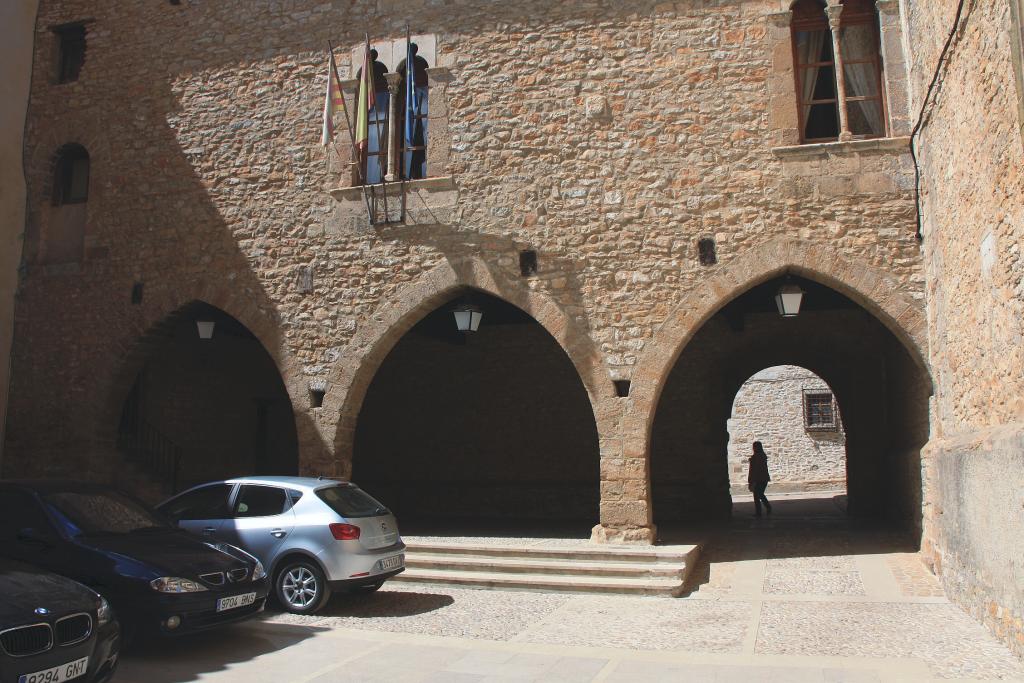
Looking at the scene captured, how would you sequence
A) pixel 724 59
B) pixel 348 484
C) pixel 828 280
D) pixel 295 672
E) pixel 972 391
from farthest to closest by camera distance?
pixel 724 59 < pixel 828 280 < pixel 348 484 < pixel 972 391 < pixel 295 672

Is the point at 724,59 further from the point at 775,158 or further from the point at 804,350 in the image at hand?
the point at 804,350

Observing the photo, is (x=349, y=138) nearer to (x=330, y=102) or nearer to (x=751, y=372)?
(x=330, y=102)

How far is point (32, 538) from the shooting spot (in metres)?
5.28

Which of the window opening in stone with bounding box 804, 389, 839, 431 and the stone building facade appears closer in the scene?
the stone building facade

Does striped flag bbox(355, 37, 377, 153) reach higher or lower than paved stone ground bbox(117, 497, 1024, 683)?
higher

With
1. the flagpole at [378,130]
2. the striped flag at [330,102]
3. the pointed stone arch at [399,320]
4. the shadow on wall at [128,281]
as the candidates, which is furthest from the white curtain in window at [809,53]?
the shadow on wall at [128,281]

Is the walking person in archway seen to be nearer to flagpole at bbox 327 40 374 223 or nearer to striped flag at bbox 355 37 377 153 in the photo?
flagpole at bbox 327 40 374 223

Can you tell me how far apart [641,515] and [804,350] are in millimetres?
5794

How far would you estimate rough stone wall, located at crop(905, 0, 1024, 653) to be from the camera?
4.96 metres

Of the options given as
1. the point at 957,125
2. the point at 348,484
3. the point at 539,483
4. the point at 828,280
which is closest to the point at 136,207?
the point at 348,484

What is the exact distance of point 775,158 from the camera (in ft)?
28.1

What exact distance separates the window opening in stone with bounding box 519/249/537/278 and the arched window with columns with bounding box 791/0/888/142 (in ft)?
10.5

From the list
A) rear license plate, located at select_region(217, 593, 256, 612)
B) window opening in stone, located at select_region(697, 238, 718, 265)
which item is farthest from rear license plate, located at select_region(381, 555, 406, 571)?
window opening in stone, located at select_region(697, 238, 718, 265)

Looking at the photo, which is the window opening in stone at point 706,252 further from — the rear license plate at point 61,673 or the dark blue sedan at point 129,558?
the rear license plate at point 61,673
